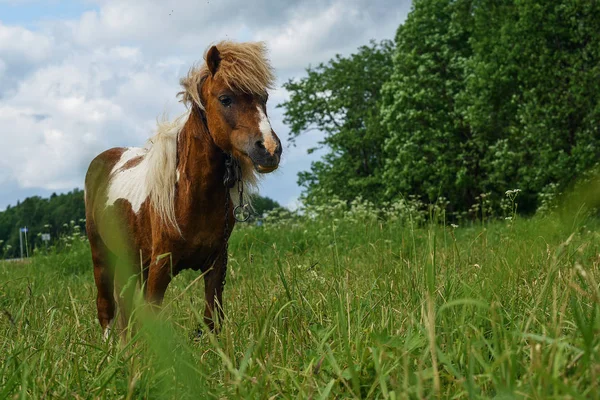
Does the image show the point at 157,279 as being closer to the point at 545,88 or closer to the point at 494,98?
the point at 545,88

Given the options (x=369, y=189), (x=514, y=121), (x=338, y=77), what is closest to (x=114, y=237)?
(x=514, y=121)

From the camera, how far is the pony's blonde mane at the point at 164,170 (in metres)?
4.13

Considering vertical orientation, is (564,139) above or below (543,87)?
below

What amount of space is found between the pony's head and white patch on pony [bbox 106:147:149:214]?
844 mm

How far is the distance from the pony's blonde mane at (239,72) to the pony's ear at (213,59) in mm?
38

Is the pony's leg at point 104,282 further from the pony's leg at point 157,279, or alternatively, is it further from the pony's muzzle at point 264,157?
the pony's muzzle at point 264,157

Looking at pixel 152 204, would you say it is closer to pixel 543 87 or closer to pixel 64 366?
pixel 64 366

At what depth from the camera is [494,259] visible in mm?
3998

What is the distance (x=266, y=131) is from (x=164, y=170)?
103cm

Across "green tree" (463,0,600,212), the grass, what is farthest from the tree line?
the grass

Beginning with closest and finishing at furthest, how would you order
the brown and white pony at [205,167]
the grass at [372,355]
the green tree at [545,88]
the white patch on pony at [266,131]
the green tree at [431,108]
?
1. the grass at [372,355]
2. the white patch on pony at [266,131]
3. the brown and white pony at [205,167]
4. the green tree at [545,88]
5. the green tree at [431,108]

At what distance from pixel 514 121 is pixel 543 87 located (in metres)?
2.61

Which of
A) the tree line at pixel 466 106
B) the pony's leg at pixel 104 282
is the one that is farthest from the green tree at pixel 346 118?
the pony's leg at pixel 104 282

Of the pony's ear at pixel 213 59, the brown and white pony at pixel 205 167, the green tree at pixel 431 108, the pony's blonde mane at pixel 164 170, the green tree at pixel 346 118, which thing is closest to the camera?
the brown and white pony at pixel 205 167
